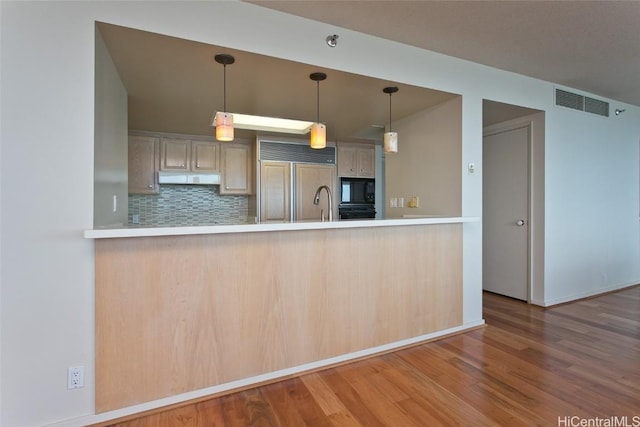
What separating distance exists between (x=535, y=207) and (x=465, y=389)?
2443 millimetres

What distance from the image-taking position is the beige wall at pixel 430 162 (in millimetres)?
2926

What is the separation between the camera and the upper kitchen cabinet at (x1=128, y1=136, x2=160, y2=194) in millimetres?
4172

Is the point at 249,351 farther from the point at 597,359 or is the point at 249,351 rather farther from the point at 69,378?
the point at 597,359

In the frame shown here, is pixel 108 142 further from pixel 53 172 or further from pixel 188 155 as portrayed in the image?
pixel 188 155

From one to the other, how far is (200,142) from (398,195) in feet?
9.18

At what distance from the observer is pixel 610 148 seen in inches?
157

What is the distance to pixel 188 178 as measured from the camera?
443 centimetres

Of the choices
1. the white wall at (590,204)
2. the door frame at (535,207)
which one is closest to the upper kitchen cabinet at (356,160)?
the door frame at (535,207)

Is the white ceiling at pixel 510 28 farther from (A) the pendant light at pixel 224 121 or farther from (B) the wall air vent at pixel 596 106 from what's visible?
(B) the wall air vent at pixel 596 106

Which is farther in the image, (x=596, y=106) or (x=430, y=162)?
(x=596, y=106)

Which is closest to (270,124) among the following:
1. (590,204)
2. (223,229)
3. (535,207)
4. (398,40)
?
(398,40)

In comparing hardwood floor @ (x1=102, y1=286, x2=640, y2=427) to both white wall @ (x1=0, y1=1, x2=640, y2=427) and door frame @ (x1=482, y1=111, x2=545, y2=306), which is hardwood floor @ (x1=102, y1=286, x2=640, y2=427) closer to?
white wall @ (x1=0, y1=1, x2=640, y2=427)


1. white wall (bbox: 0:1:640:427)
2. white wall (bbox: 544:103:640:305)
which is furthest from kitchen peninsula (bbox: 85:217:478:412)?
white wall (bbox: 544:103:640:305)

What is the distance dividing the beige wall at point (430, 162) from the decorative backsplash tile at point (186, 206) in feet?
7.61
